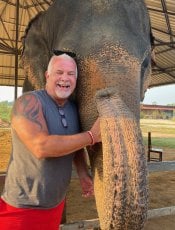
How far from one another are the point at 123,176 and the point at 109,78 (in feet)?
2.71

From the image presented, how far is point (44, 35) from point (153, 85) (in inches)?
508

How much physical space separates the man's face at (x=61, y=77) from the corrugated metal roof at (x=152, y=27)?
6318 millimetres

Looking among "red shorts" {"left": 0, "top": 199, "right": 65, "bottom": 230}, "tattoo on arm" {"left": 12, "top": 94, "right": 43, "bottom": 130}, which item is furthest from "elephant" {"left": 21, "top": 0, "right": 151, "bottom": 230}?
"red shorts" {"left": 0, "top": 199, "right": 65, "bottom": 230}

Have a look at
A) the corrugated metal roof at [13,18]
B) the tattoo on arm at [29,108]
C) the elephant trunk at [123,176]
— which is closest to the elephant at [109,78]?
the elephant trunk at [123,176]

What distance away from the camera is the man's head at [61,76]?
235 cm

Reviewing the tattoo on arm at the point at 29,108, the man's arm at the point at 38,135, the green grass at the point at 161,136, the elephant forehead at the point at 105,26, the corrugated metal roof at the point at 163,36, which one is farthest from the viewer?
the green grass at the point at 161,136

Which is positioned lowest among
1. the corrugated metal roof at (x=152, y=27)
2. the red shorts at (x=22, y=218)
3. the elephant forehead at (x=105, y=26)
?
the red shorts at (x=22, y=218)

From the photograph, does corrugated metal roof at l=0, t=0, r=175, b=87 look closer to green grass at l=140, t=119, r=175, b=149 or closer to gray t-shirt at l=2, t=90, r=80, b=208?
green grass at l=140, t=119, r=175, b=149

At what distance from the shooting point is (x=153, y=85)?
16.3m

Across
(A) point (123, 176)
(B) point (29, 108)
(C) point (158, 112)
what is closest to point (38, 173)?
(B) point (29, 108)

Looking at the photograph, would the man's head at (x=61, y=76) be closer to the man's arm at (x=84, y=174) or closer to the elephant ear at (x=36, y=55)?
the man's arm at (x=84, y=174)

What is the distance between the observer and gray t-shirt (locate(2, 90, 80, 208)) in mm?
2385

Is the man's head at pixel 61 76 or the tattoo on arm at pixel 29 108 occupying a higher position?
the man's head at pixel 61 76

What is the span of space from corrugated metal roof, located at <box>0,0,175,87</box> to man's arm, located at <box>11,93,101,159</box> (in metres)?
6.43
